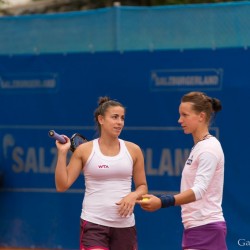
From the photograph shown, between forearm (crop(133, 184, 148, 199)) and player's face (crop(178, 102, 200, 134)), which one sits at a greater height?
player's face (crop(178, 102, 200, 134))

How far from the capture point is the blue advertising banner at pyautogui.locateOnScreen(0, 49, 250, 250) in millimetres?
7797

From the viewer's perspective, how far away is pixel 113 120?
566 cm

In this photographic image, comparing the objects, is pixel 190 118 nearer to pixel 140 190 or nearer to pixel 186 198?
pixel 186 198

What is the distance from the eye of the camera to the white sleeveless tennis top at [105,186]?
553 cm

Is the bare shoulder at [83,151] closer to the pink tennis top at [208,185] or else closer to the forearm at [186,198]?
the pink tennis top at [208,185]

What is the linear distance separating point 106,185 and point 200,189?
84 cm

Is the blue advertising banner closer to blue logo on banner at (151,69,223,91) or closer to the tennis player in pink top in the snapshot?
blue logo on banner at (151,69,223,91)

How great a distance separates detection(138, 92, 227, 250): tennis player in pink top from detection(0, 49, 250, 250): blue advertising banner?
2.59m

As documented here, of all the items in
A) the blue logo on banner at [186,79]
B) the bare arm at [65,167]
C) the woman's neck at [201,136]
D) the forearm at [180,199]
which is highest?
the blue logo on banner at [186,79]

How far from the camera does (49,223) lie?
28.6ft

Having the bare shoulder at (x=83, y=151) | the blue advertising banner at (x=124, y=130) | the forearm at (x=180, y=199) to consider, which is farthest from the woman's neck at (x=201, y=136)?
the blue advertising banner at (x=124, y=130)

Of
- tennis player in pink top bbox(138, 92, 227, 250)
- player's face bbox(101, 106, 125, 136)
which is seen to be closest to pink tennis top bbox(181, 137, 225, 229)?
tennis player in pink top bbox(138, 92, 227, 250)

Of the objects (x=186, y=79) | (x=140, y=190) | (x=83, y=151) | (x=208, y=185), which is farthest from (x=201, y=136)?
(x=186, y=79)

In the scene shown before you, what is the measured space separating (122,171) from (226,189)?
2.48 m
